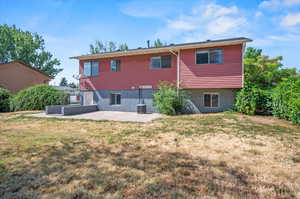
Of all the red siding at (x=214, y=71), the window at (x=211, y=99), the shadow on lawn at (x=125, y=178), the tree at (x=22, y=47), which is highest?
the tree at (x=22, y=47)

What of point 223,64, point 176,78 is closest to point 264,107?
point 223,64

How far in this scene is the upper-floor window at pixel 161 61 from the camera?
12327 millimetres

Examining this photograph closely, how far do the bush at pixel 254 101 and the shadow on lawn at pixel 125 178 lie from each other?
8671 mm

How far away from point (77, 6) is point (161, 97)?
7660 millimetres

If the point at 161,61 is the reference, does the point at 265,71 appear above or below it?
above

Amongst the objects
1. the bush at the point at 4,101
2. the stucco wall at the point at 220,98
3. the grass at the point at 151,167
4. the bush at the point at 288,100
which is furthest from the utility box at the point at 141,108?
the bush at the point at 4,101

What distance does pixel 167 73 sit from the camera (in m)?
12.3

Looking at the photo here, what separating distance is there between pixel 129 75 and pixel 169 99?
4.55 m

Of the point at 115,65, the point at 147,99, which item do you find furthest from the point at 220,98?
the point at 115,65

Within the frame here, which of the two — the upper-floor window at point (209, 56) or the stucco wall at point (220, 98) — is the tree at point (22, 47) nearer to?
the stucco wall at point (220, 98)

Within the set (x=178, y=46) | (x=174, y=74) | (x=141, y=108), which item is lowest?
(x=141, y=108)

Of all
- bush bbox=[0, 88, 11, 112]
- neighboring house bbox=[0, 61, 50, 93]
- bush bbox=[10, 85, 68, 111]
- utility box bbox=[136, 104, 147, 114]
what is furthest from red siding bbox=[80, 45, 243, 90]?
neighboring house bbox=[0, 61, 50, 93]

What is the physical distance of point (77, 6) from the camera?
9.28 m

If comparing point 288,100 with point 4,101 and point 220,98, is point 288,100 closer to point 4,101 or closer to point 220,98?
point 220,98
